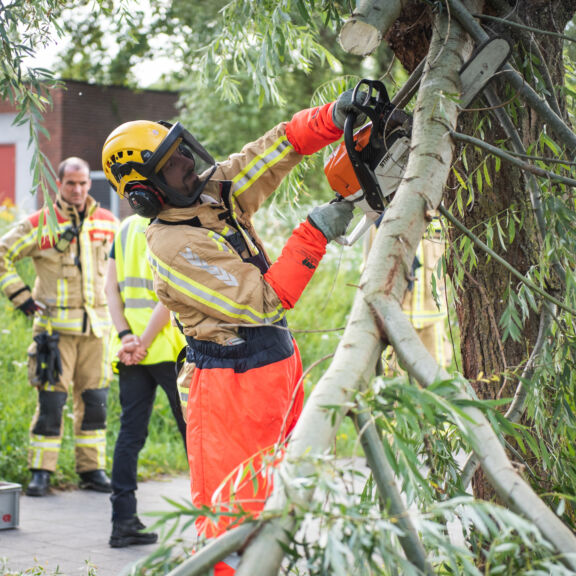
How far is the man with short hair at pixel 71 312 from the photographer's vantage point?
6.47 meters

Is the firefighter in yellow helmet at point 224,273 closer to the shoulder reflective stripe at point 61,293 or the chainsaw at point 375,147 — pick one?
the chainsaw at point 375,147

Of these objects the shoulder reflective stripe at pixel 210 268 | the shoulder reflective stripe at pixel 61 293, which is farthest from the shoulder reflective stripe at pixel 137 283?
the shoulder reflective stripe at pixel 210 268

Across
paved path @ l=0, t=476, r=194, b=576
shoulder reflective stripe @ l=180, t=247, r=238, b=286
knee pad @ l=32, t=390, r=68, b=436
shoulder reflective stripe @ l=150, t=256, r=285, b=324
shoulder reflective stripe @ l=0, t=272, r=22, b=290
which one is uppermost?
shoulder reflective stripe @ l=0, t=272, r=22, b=290

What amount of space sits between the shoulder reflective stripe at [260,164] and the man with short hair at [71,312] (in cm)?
336

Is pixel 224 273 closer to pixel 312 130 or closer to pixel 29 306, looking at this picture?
pixel 312 130

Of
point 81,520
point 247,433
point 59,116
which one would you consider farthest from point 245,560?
point 59,116

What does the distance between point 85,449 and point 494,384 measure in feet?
13.5

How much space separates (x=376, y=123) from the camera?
2.98 metres

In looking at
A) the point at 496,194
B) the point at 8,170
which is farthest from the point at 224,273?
the point at 8,170

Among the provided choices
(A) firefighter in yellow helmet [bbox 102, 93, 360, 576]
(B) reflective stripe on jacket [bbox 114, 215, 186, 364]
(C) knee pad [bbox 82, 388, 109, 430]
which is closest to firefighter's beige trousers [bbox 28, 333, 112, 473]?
(C) knee pad [bbox 82, 388, 109, 430]

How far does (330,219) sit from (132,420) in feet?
8.81

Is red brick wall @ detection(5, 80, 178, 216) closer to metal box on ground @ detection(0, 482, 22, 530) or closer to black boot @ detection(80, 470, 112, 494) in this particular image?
black boot @ detection(80, 470, 112, 494)

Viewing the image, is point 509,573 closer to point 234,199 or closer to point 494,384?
point 494,384

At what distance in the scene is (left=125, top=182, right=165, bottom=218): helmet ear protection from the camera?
325 centimetres
